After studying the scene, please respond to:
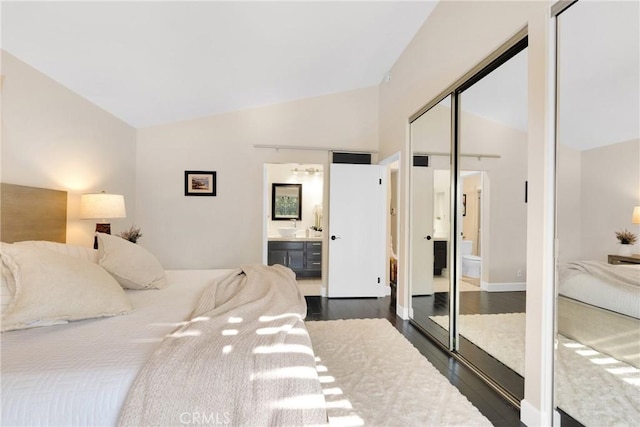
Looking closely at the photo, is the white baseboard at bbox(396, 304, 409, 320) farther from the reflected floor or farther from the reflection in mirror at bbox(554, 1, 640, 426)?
the reflection in mirror at bbox(554, 1, 640, 426)

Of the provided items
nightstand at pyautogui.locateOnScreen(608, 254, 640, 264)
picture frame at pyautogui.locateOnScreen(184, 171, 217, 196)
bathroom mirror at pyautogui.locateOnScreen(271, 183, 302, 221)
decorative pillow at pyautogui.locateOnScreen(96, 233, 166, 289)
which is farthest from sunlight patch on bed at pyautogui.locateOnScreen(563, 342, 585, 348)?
bathroom mirror at pyautogui.locateOnScreen(271, 183, 302, 221)

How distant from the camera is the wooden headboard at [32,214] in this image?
2.10 m

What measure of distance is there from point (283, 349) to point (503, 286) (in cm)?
196

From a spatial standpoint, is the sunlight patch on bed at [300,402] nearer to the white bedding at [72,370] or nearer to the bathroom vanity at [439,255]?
the white bedding at [72,370]

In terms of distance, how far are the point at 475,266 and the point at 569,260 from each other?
102 centimetres

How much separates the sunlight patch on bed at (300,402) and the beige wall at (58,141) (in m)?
2.56

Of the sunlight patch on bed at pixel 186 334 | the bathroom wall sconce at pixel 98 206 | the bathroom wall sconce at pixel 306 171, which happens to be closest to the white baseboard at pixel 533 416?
the sunlight patch on bed at pixel 186 334

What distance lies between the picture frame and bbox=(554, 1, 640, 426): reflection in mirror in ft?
13.2

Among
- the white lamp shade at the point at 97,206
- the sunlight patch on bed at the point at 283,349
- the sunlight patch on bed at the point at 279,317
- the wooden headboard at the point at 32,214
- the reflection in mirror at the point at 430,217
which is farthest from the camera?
the reflection in mirror at the point at 430,217

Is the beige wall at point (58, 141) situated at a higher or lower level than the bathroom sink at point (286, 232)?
higher

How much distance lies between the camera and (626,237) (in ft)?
4.76

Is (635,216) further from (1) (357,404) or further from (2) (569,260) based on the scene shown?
(1) (357,404)

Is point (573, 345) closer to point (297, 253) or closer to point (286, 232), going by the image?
point (297, 253)

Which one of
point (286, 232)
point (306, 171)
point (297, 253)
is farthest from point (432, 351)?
point (306, 171)
